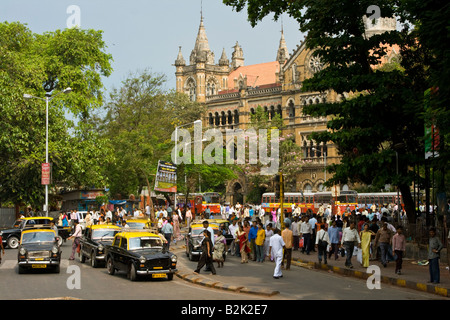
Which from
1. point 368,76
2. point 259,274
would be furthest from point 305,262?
point 368,76

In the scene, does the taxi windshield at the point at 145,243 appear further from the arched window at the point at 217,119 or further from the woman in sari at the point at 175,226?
the arched window at the point at 217,119

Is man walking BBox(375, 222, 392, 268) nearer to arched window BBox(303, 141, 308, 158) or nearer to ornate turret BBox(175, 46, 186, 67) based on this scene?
arched window BBox(303, 141, 308, 158)

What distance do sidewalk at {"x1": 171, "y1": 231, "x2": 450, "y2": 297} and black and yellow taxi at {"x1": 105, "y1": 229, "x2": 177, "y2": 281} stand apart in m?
0.90

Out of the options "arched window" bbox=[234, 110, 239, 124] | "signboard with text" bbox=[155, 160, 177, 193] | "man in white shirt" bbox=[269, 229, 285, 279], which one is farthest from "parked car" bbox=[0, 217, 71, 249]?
"arched window" bbox=[234, 110, 239, 124]

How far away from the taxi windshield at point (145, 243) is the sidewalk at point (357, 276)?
1282 mm

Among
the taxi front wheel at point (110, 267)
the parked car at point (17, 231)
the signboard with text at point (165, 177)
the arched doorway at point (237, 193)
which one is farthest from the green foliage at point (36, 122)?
the arched doorway at point (237, 193)

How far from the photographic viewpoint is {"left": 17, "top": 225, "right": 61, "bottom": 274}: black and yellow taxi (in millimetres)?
19636

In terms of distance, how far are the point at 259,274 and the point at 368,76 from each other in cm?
869

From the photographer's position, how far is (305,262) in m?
23.6

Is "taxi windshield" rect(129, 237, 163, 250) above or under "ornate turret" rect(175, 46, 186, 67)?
under

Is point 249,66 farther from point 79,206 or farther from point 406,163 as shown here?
point 406,163

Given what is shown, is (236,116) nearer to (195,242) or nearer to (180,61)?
(180,61)

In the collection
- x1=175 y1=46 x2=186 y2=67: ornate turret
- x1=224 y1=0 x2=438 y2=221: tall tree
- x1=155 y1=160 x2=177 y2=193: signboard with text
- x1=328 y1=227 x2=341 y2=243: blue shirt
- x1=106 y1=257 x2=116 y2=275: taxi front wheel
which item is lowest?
x1=106 y1=257 x2=116 y2=275: taxi front wheel

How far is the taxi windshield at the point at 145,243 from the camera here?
1888 cm
